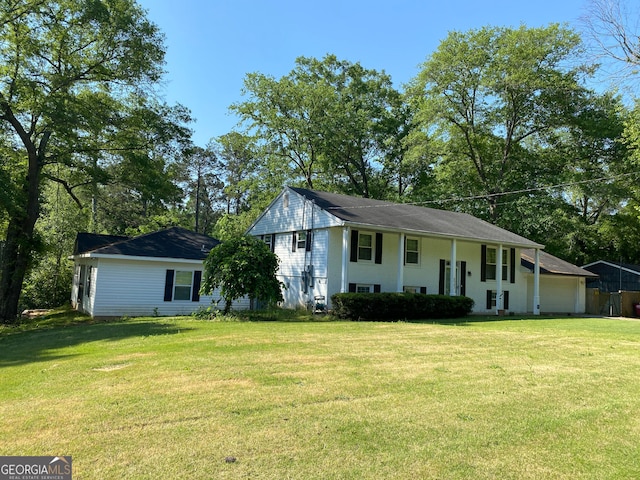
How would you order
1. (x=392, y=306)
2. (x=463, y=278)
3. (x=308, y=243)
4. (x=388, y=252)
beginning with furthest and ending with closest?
(x=463, y=278), (x=308, y=243), (x=388, y=252), (x=392, y=306)

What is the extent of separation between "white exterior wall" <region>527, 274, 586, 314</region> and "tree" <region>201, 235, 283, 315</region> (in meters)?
16.7

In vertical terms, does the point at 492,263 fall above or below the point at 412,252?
below

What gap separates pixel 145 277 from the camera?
1877 centimetres

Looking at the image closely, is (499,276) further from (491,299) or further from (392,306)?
(392,306)

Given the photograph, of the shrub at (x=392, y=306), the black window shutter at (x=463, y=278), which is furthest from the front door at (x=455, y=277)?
the shrub at (x=392, y=306)

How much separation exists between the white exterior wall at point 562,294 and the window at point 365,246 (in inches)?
454

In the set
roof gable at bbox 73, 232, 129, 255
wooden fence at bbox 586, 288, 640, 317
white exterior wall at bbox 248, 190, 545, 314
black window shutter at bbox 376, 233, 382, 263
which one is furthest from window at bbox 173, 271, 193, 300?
wooden fence at bbox 586, 288, 640, 317

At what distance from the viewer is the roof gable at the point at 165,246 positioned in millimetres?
18219

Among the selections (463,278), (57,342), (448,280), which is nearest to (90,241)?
(57,342)

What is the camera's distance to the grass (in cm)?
371

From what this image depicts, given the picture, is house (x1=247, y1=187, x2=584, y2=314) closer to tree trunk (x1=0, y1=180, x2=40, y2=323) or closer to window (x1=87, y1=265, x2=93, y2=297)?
window (x1=87, y1=265, x2=93, y2=297)

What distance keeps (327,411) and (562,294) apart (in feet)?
82.6

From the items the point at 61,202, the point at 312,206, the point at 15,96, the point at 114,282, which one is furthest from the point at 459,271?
the point at 61,202

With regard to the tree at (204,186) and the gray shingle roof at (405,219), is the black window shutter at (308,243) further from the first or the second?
the tree at (204,186)
